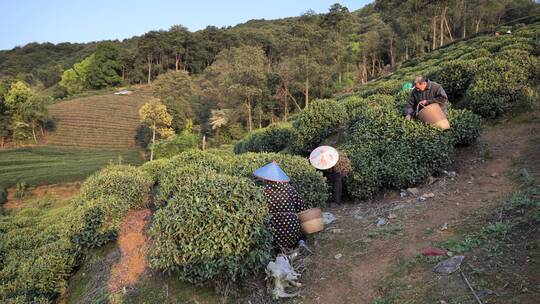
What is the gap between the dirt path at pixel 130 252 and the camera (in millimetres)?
5600

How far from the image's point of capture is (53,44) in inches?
4338

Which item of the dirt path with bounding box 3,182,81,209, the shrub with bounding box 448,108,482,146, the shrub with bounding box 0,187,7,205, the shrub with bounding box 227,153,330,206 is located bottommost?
the dirt path with bounding box 3,182,81,209

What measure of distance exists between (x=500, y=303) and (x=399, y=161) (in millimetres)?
4227

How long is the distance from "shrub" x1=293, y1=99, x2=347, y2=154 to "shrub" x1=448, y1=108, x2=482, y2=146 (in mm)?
3579

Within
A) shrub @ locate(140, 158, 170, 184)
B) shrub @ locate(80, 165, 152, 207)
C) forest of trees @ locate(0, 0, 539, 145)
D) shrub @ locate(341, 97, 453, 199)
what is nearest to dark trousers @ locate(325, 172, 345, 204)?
shrub @ locate(341, 97, 453, 199)

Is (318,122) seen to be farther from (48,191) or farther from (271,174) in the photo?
(48,191)

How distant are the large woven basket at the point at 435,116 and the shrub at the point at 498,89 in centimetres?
244

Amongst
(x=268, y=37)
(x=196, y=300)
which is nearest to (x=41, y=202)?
(x=196, y=300)

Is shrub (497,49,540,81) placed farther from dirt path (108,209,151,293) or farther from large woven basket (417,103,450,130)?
dirt path (108,209,151,293)

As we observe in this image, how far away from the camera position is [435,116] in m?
7.12

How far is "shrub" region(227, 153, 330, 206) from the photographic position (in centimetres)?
680

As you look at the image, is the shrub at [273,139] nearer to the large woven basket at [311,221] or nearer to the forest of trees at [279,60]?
the large woven basket at [311,221]

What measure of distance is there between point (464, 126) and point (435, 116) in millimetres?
841

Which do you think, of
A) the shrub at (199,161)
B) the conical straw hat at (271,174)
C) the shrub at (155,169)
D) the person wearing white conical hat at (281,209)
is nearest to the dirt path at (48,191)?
the shrub at (155,169)
